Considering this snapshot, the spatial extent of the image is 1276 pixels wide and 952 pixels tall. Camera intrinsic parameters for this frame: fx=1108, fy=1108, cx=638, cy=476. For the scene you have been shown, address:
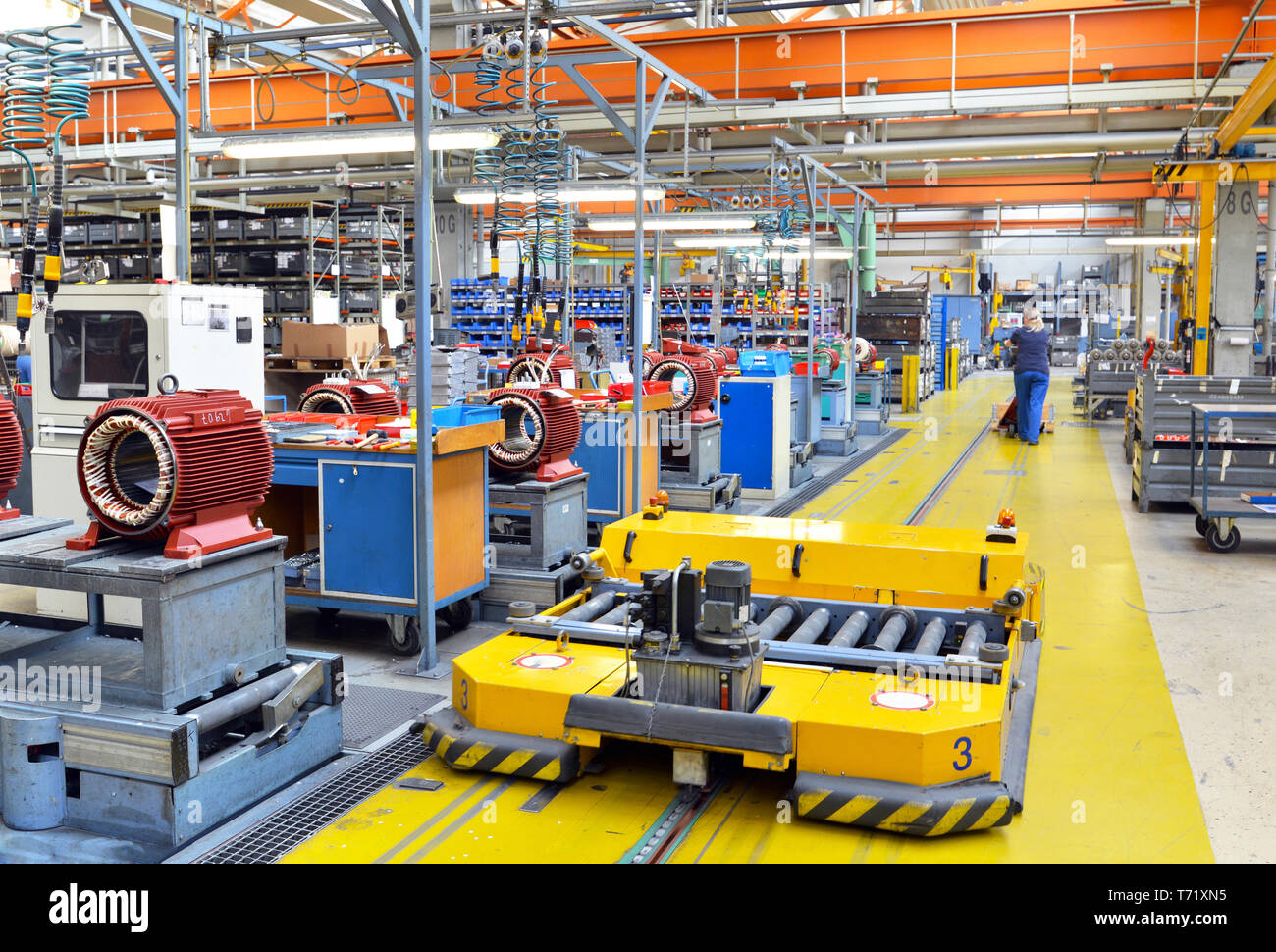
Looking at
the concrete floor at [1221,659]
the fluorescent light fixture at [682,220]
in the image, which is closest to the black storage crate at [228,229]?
the fluorescent light fixture at [682,220]

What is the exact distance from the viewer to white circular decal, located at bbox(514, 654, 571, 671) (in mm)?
4061

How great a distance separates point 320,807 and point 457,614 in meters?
2.19

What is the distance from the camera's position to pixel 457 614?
576 centimetres

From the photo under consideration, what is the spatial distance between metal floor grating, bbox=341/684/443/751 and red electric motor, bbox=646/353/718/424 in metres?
4.11

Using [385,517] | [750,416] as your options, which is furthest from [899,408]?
[385,517]

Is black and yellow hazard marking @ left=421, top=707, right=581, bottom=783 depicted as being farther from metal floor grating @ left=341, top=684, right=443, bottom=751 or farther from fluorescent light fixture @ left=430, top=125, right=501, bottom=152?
fluorescent light fixture @ left=430, top=125, right=501, bottom=152

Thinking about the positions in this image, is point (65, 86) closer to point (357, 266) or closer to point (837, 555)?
point (837, 555)

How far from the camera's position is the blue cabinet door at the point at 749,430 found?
31.9 feet

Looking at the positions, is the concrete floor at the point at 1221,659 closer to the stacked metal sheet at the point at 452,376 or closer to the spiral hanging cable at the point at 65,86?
the stacked metal sheet at the point at 452,376

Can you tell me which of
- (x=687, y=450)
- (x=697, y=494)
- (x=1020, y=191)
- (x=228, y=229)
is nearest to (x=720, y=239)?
(x=687, y=450)

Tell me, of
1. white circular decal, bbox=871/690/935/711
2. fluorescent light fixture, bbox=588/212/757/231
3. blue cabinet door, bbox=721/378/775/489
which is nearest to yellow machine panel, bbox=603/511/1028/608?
white circular decal, bbox=871/690/935/711
